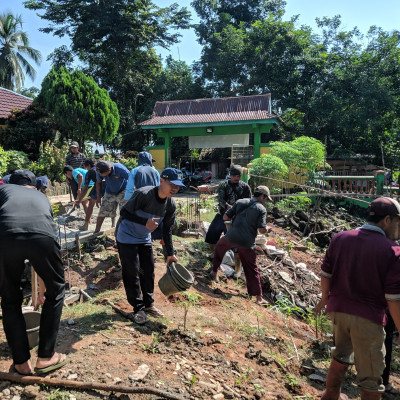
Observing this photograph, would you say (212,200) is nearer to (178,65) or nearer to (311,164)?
(311,164)

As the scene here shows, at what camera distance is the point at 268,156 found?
12.0 meters

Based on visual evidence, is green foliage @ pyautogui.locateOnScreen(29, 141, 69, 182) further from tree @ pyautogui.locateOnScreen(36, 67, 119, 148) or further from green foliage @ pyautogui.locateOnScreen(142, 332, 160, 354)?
green foliage @ pyautogui.locateOnScreen(142, 332, 160, 354)

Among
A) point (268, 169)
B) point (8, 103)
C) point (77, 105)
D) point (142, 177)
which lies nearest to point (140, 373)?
point (142, 177)

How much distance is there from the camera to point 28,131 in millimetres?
15289

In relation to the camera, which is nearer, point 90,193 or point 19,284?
point 19,284

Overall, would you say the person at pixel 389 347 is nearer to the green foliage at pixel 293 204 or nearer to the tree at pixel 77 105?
the green foliage at pixel 293 204

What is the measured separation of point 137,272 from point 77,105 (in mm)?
12028

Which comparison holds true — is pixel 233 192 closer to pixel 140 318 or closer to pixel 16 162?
pixel 140 318

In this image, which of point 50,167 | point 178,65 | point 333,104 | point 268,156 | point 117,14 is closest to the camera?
point 268,156

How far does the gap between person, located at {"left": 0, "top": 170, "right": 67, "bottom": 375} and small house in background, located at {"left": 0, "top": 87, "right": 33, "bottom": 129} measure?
16002 millimetres

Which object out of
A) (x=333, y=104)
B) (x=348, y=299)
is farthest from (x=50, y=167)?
(x=333, y=104)

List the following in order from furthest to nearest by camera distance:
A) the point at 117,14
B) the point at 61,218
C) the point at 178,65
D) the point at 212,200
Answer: the point at 178,65 < the point at 117,14 < the point at 212,200 < the point at 61,218

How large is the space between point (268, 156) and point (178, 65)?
58.4 ft

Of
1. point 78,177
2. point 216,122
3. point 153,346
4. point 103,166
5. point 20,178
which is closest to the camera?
point 20,178
